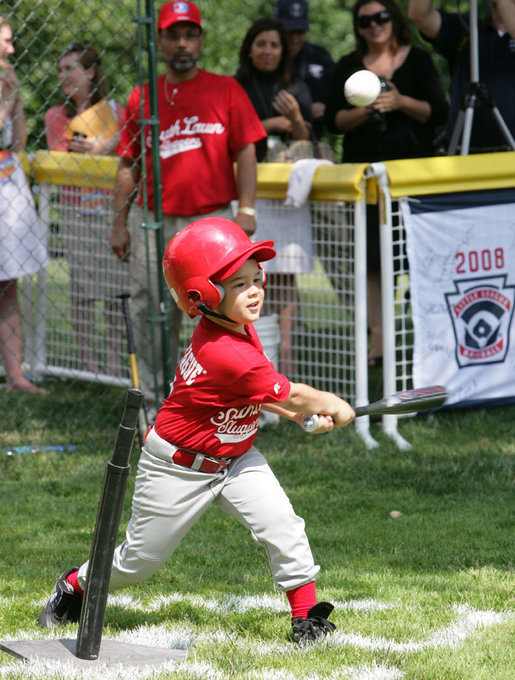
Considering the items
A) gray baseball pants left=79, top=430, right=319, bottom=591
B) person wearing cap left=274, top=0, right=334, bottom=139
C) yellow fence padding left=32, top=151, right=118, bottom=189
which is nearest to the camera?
gray baseball pants left=79, top=430, right=319, bottom=591

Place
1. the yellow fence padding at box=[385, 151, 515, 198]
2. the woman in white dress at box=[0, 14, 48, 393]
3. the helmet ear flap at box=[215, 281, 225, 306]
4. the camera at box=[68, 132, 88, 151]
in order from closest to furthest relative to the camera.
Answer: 1. the helmet ear flap at box=[215, 281, 225, 306]
2. the yellow fence padding at box=[385, 151, 515, 198]
3. the woman in white dress at box=[0, 14, 48, 393]
4. the camera at box=[68, 132, 88, 151]

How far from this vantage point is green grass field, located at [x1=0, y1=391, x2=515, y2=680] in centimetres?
329

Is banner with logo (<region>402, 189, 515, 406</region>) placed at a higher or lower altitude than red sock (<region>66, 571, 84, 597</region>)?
higher

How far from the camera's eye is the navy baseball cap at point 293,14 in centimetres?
777

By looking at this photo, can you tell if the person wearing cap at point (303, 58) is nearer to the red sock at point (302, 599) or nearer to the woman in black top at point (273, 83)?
the woman in black top at point (273, 83)

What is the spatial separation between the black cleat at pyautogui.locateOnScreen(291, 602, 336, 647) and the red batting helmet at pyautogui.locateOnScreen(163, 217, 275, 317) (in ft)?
3.42

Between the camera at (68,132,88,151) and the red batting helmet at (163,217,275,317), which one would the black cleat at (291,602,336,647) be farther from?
the camera at (68,132,88,151)

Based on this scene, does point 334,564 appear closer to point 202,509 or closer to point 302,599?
point 302,599

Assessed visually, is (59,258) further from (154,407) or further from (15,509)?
(15,509)

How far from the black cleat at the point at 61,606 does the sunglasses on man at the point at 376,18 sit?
430 centimetres

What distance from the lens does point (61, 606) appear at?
12.0 ft

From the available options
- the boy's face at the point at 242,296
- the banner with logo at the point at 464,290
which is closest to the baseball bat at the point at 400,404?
the boy's face at the point at 242,296

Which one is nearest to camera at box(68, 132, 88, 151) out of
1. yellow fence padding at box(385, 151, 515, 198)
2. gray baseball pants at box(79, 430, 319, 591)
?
yellow fence padding at box(385, 151, 515, 198)

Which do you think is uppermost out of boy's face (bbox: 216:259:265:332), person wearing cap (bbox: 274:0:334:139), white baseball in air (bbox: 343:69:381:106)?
person wearing cap (bbox: 274:0:334:139)
